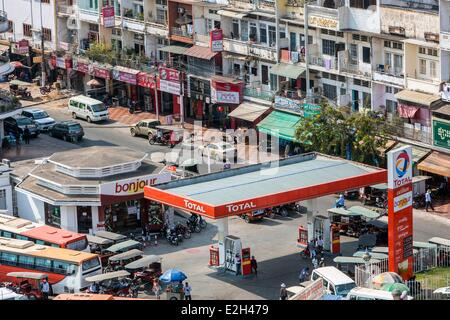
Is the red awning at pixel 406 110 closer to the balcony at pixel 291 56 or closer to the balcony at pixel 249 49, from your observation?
the balcony at pixel 291 56

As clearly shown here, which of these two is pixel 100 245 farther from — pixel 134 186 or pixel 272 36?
pixel 272 36

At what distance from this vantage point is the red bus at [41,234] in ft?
203

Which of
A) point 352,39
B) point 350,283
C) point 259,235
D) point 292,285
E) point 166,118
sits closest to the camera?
point 350,283

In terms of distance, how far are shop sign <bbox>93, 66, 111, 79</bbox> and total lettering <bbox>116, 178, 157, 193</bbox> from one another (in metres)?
32.8

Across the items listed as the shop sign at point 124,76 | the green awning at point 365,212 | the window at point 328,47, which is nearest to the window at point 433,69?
the window at point 328,47

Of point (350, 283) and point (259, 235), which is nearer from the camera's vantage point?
point (350, 283)

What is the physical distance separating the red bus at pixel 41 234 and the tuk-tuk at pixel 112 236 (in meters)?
1.44

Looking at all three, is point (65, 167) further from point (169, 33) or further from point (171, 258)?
point (169, 33)

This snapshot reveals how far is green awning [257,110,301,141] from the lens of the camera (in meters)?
80.8

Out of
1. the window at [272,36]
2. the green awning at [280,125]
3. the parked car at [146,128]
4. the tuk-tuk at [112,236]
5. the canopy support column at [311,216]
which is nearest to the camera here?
the tuk-tuk at [112,236]

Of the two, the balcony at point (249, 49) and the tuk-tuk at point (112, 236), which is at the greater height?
the balcony at point (249, 49)

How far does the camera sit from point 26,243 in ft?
201
